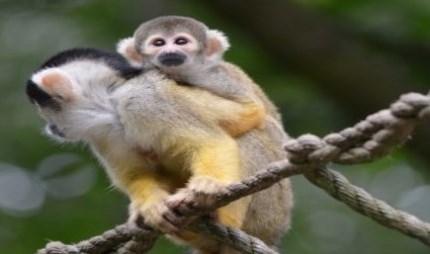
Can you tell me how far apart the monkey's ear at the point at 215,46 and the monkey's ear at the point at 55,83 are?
3.45 feet

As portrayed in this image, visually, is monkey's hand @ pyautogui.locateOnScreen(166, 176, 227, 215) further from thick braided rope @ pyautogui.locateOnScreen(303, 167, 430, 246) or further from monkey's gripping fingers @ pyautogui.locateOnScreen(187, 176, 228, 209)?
thick braided rope @ pyautogui.locateOnScreen(303, 167, 430, 246)

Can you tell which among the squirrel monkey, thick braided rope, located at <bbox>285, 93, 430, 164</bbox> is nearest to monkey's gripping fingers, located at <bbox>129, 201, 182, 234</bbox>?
the squirrel monkey

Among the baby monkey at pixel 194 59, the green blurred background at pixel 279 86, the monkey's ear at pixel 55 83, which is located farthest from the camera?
the green blurred background at pixel 279 86

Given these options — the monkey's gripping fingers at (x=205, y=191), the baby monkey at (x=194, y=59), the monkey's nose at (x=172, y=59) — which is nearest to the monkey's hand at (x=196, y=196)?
the monkey's gripping fingers at (x=205, y=191)

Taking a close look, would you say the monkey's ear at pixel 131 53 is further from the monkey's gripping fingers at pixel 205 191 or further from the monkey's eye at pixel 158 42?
the monkey's gripping fingers at pixel 205 191

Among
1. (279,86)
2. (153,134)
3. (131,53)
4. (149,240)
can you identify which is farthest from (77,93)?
(279,86)

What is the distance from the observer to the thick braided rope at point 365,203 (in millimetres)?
3833

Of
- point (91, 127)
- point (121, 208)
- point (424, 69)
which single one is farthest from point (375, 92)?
point (91, 127)

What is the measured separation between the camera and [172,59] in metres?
5.59

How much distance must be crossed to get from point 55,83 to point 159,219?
0.87 meters

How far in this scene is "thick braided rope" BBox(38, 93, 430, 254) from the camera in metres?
3.34

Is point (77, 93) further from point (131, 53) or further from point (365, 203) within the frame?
point (365, 203)

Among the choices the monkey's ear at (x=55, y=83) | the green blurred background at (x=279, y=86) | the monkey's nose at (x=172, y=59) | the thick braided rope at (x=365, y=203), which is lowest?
the thick braided rope at (x=365, y=203)

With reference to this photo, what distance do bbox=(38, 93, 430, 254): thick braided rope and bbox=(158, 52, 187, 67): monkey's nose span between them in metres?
1.60
